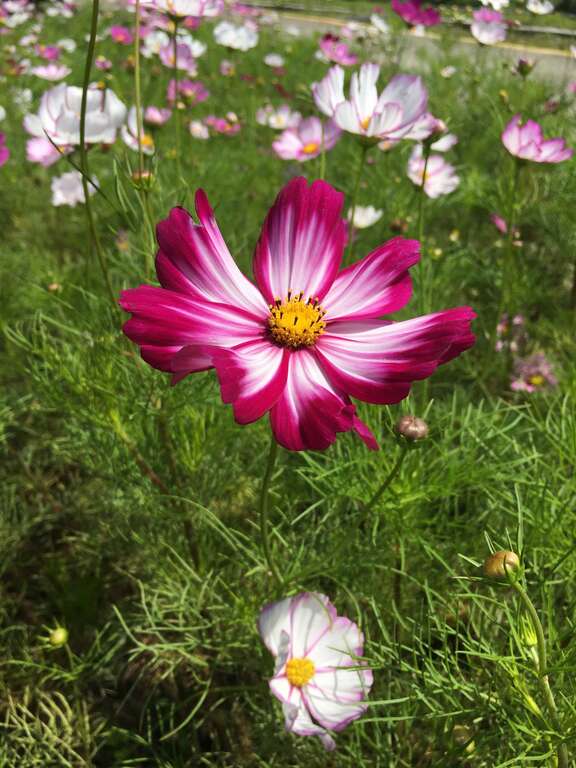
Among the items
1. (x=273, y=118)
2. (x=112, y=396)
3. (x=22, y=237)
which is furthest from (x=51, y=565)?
(x=273, y=118)

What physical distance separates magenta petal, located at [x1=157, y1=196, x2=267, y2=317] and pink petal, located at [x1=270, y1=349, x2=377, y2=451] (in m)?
0.11

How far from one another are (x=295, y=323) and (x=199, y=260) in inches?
4.1

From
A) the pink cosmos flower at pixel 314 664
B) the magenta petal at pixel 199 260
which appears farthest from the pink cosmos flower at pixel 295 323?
the pink cosmos flower at pixel 314 664

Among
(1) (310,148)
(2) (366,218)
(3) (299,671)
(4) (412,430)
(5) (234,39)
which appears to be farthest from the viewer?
(5) (234,39)

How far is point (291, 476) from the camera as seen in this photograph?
1.12m

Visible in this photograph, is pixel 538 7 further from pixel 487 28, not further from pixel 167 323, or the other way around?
pixel 167 323

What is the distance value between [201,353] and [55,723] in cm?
77

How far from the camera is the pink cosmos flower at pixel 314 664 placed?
0.71 m

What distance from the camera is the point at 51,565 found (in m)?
1.09

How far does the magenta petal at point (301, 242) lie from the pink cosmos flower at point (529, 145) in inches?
29.8

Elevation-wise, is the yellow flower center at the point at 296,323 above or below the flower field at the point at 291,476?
above

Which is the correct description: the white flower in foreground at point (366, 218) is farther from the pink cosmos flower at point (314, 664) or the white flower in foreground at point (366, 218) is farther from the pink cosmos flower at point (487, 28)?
the pink cosmos flower at point (314, 664)

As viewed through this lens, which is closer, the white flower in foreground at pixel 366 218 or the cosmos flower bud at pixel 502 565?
the cosmos flower bud at pixel 502 565

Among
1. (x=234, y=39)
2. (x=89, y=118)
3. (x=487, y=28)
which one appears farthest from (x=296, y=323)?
(x=234, y=39)
